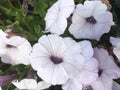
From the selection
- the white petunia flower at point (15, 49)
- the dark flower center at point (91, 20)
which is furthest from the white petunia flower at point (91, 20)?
the white petunia flower at point (15, 49)

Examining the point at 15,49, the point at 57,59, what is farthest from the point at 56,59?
the point at 15,49

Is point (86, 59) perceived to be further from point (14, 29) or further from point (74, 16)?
point (14, 29)

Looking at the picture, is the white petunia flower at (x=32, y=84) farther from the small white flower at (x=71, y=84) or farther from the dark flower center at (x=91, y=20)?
the dark flower center at (x=91, y=20)

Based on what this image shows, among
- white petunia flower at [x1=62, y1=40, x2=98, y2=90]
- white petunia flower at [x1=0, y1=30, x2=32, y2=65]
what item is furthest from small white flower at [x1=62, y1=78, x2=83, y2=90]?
white petunia flower at [x1=0, y1=30, x2=32, y2=65]

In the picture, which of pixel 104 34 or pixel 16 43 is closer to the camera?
pixel 16 43

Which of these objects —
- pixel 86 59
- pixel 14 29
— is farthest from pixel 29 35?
pixel 86 59

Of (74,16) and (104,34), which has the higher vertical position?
(74,16)

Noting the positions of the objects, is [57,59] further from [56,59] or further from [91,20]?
[91,20]
